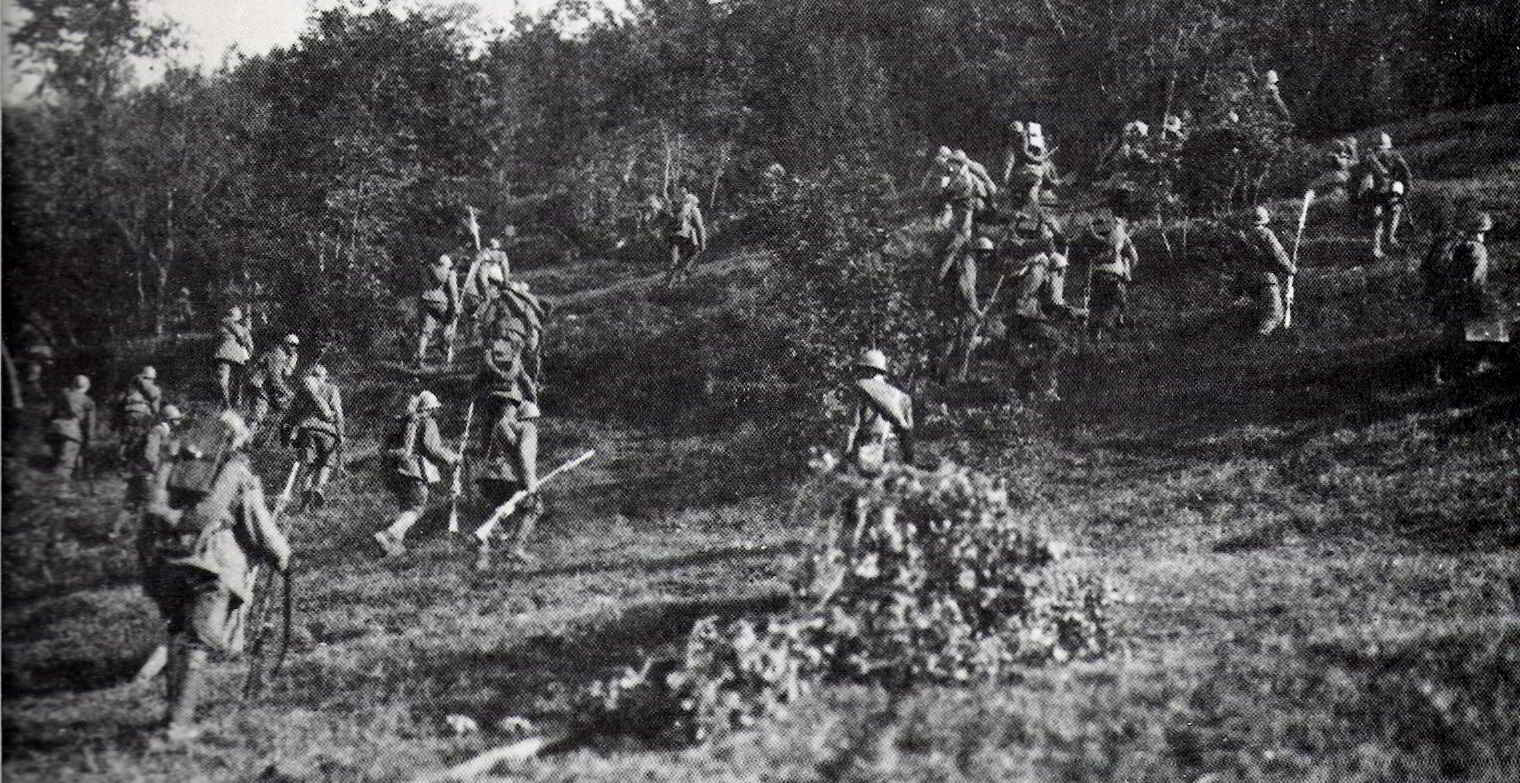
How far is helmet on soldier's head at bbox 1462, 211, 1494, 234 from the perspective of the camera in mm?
12195

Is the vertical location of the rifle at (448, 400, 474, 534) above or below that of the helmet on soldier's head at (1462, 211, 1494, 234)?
below

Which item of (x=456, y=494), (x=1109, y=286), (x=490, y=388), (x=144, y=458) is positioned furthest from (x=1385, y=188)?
(x=144, y=458)

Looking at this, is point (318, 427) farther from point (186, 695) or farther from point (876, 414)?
point (876, 414)

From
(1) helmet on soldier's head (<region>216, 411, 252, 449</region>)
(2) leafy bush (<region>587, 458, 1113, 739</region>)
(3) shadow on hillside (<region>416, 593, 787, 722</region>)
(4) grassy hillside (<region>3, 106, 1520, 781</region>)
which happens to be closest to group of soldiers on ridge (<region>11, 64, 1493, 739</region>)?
(1) helmet on soldier's head (<region>216, 411, 252, 449</region>)

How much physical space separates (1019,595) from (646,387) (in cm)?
836

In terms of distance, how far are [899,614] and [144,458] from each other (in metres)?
7.72

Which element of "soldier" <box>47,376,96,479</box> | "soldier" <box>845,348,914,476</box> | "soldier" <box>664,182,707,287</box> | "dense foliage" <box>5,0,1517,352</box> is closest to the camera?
"soldier" <box>47,376,96,479</box>

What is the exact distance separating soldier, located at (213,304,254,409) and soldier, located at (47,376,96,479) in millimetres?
4298

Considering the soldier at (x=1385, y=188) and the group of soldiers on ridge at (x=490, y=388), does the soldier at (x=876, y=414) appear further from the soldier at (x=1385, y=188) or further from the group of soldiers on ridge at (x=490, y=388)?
the soldier at (x=1385, y=188)

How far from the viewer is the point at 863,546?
7.66 metres

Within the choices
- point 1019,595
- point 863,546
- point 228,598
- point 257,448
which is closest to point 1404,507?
point 1019,595

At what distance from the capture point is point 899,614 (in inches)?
290

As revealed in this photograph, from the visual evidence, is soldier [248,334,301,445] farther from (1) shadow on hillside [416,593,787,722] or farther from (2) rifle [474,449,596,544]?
(1) shadow on hillside [416,593,787,722]

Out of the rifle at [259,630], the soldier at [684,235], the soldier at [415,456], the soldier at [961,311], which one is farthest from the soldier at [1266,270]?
the rifle at [259,630]
